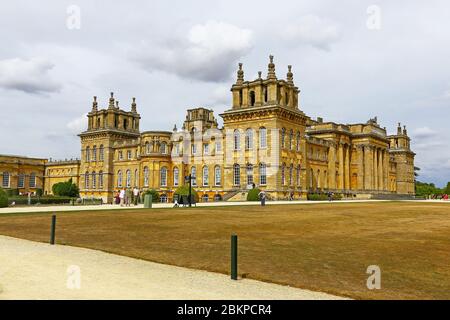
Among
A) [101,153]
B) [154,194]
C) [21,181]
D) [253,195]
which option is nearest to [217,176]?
[154,194]

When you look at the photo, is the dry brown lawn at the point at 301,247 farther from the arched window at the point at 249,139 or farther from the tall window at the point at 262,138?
the arched window at the point at 249,139

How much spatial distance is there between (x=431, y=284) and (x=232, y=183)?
161 feet

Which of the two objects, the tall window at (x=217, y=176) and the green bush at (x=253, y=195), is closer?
the green bush at (x=253, y=195)

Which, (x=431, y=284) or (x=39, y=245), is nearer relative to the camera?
(x=431, y=284)

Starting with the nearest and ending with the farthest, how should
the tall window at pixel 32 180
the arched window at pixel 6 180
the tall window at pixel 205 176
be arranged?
the tall window at pixel 205 176 < the arched window at pixel 6 180 < the tall window at pixel 32 180

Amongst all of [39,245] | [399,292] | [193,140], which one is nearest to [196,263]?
[399,292]

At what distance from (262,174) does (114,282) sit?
47374mm

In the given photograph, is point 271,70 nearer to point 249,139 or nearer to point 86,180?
point 249,139

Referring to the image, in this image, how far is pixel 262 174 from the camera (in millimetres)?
55312

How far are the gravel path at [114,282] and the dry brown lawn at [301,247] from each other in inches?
25.2

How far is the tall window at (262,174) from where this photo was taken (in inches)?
2164

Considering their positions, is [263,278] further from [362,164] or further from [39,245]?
[362,164]

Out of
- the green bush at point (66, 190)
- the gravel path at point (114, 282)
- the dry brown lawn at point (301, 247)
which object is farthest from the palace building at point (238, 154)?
the gravel path at point (114, 282)

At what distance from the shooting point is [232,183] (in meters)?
57.6
